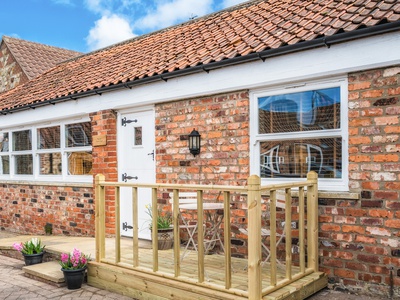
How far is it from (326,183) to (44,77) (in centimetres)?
837

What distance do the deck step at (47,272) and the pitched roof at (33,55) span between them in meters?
9.10

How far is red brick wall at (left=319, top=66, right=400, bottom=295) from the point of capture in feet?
13.4

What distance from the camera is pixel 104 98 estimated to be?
23.0ft

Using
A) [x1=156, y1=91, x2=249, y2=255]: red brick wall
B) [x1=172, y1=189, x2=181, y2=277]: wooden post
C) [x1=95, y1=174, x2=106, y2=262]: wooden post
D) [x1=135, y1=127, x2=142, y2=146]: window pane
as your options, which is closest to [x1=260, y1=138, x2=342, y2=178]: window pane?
[x1=156, y1=91, x2=249, y2=255]: red brick wall

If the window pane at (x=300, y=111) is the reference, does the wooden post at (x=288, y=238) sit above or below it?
below

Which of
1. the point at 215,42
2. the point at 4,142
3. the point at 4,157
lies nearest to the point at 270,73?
the point at 215,42

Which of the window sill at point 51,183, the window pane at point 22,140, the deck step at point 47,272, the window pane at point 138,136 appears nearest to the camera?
the deck step at point 47,272

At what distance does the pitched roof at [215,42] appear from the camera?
4488 mm

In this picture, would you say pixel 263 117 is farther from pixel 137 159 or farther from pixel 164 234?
pixel 137 159

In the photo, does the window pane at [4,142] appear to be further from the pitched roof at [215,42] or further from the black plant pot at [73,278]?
the black plant pot at [73,278]

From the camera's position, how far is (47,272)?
215 inches

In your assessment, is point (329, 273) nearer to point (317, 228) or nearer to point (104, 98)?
point (317, 228)

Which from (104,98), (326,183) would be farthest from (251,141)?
(104,98)

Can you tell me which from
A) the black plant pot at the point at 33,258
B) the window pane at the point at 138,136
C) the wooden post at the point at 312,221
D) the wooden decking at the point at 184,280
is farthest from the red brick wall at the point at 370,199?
the black plant pot at the point at 33,258
